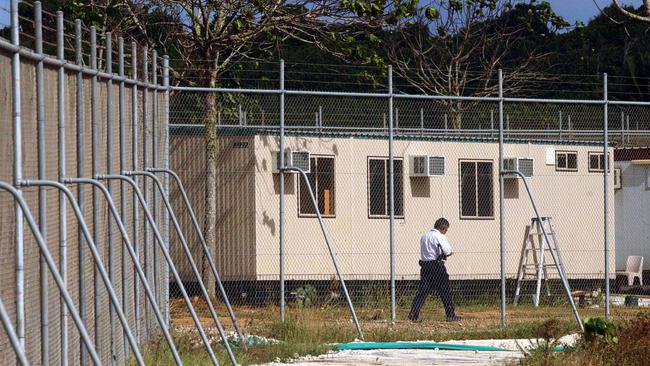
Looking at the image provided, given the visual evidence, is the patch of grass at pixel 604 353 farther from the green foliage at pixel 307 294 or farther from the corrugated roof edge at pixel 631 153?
the corrugated roof edge at pixel 631 153

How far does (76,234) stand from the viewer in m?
9.27

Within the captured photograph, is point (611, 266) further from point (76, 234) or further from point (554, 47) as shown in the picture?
point (554, 47)

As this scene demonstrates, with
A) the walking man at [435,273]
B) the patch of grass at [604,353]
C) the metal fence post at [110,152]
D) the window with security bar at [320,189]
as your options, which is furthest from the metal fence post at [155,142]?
the window with security bar at [320,189]

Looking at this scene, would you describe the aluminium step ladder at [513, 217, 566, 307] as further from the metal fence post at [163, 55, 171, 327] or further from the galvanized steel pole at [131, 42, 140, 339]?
the galvanized steel pole at [131, 42, 140, 339]

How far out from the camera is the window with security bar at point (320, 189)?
18500 millimetres

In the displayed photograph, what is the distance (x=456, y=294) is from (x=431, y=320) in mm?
2955

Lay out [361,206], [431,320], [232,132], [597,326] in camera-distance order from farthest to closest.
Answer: [361,206], [232,132], [431,320], [597,326]

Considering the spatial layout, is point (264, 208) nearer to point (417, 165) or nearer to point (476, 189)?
point (417, 165)

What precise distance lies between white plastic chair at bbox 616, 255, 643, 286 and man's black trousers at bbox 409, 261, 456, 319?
24.8 ft

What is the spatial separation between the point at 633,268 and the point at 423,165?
6.15 m

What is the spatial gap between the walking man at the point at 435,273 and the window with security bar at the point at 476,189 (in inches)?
123

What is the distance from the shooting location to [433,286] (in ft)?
55.1

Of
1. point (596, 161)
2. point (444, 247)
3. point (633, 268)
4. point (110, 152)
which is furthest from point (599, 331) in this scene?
point (633, 268)

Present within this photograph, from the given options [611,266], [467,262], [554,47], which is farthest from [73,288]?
[554,47]
